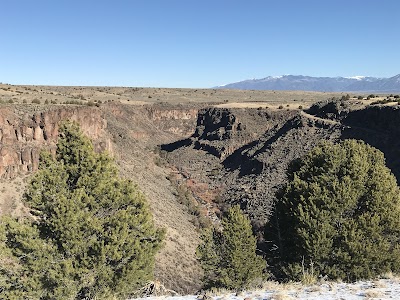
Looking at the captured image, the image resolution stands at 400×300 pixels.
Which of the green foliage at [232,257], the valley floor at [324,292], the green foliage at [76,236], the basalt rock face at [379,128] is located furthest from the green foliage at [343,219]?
the basalt rock face at [379,128]

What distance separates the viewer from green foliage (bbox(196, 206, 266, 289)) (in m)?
21.8

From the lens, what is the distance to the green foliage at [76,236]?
597 inches

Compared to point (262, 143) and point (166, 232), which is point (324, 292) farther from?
point (262, 143)

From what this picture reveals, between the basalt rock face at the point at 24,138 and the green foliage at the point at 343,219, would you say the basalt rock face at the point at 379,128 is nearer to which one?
the green foliage at the point at 343,219

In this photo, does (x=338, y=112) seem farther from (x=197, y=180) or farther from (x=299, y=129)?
(x=197, y=180)

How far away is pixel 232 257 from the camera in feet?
72.7

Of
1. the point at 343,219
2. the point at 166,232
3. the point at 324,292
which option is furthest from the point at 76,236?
the point at 343,219

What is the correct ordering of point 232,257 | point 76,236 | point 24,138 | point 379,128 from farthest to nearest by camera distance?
1. point 379,128
2. point 24,138
3. point 232,257
4. point 76,236

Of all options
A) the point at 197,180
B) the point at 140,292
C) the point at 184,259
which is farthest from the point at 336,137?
the point at 140,292

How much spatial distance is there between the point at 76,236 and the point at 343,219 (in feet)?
45.6

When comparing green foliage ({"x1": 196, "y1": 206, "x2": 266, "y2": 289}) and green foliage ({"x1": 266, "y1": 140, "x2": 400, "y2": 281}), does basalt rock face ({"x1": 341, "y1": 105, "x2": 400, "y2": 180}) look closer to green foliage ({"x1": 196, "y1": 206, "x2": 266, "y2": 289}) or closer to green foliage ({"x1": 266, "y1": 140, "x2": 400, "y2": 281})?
green foliage ({"x1": 266, "y1": 140, "x2": 400, "y2": 281})

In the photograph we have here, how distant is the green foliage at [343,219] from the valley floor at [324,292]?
570 centimetres

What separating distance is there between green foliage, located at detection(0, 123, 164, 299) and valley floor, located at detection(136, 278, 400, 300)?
10.7 ft

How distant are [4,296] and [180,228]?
29481mm
